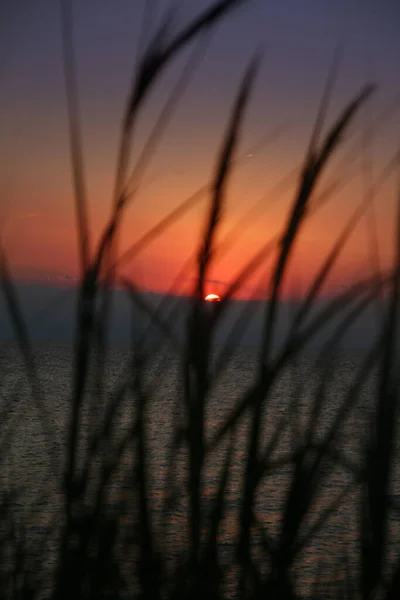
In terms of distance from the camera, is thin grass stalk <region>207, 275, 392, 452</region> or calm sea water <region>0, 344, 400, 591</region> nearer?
thin grass stalk <region>207, 275, 392, 452</region>

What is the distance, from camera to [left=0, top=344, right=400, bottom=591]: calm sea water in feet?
1.95

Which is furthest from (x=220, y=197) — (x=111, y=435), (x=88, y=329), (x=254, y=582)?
(x=254, y=582)

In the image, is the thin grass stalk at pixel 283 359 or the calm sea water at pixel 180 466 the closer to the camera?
the thin grass stalk at pixel 283 359

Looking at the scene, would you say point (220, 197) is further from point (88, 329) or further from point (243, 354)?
point (243, 354)

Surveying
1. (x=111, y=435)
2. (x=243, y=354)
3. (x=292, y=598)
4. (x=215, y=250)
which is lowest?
(x=292, y=598)

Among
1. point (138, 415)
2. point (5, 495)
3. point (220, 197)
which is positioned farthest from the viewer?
point (5, 495)

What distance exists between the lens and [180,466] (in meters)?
3.38

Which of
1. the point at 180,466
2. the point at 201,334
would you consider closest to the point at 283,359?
the point at 201,334

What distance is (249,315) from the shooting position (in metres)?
0.59

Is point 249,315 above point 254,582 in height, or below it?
above

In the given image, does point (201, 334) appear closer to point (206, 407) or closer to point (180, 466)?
point (206, 407)

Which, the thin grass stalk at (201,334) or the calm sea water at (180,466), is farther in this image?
the calm sea water at (180,466)

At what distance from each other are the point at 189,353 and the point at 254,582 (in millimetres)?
260

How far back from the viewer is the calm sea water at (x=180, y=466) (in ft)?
1.95
